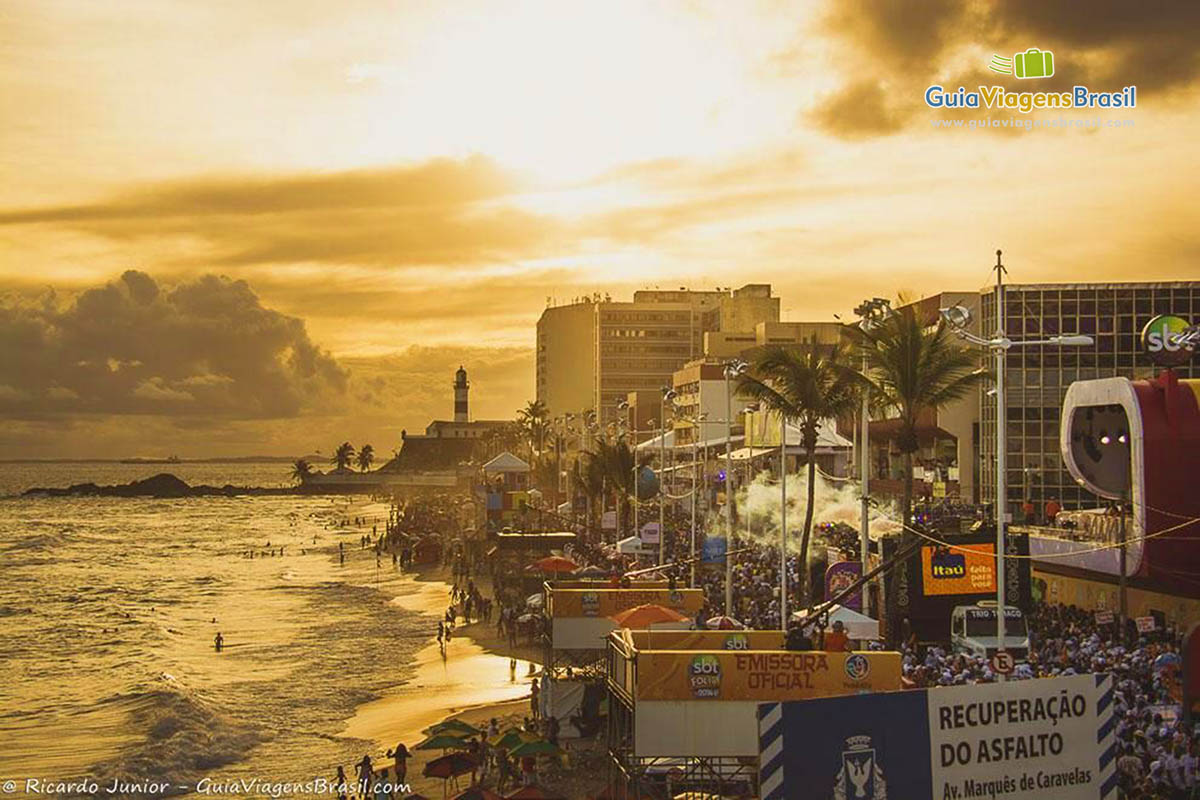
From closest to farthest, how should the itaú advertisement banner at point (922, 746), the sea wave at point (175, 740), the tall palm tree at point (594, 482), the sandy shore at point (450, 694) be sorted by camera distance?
the itaú advertisement banner at point (922, 746) < the sea wave at point (175, 740) < the sandy shore at point (450, 694) < the tall palm tree at point (594, 482)

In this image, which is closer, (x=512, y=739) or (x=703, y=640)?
(x=703, y=640)

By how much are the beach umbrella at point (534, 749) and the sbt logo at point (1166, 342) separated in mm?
21060

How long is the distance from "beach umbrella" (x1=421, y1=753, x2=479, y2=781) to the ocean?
658cm

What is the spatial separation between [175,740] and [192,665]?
17.1m

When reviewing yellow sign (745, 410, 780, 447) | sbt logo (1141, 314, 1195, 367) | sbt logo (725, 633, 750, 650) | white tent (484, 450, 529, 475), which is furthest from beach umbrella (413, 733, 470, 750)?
white tent (484, 450, 529, 475)

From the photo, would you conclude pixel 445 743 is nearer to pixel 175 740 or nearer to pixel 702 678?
pixel 702 678

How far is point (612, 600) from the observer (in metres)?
33.6

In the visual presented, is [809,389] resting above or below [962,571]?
above

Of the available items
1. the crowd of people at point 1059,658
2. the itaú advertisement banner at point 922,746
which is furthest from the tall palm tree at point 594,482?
the itaú advertisement banner at point 922,746

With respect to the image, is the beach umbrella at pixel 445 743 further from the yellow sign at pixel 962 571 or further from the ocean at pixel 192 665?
the yellow sign at pixel 962 571

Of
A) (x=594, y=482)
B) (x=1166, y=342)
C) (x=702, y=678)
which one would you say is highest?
(x=1166, y=342)

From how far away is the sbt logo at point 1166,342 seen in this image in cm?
3659

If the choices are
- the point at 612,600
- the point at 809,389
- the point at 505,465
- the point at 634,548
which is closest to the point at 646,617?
the point at 612,600

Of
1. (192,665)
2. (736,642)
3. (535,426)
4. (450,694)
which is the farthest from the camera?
(535,426)
